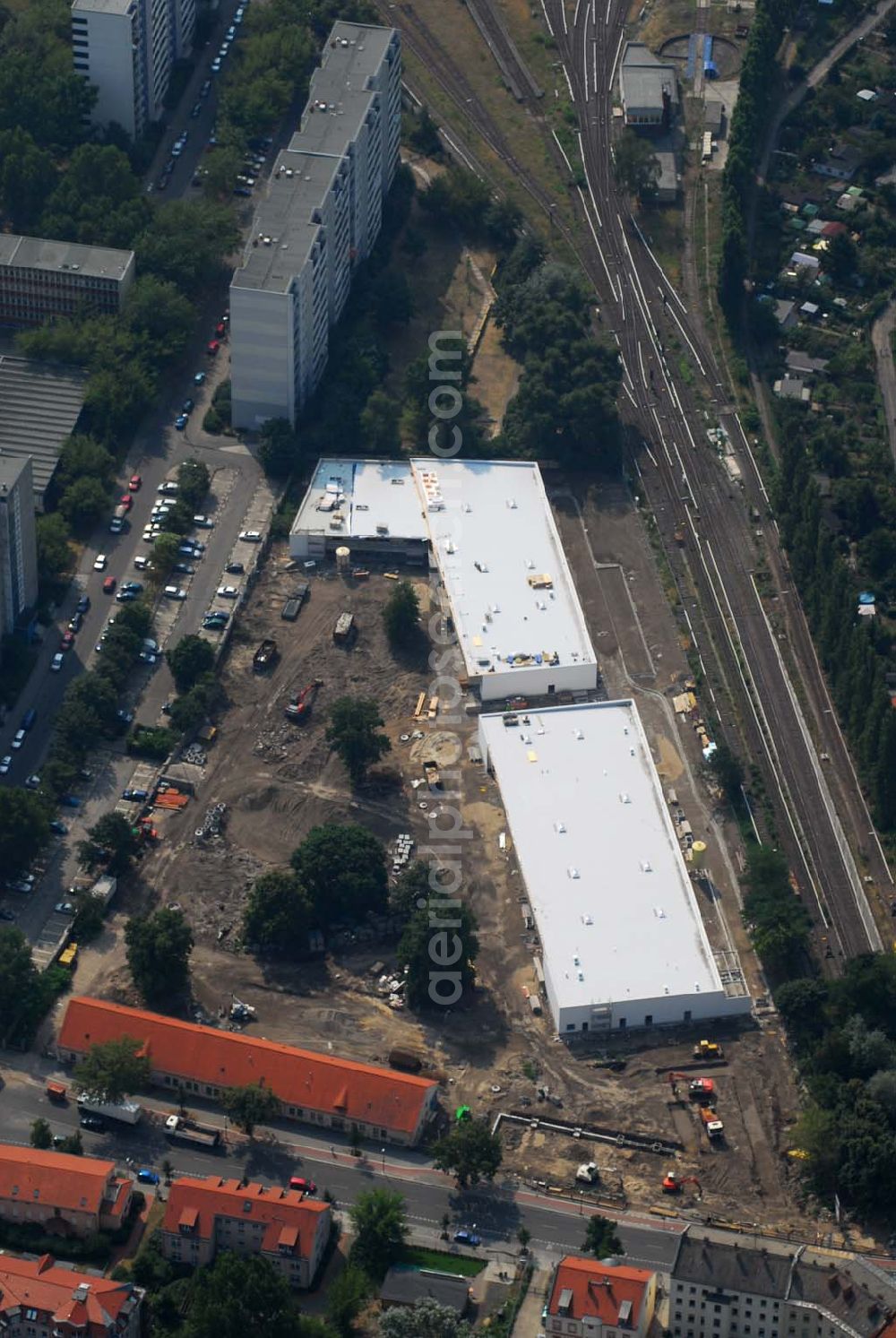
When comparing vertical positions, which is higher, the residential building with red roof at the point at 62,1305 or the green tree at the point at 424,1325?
the green tree at the point at 424,1325

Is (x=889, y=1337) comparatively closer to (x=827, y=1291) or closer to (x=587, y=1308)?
(x=827, y=1291)

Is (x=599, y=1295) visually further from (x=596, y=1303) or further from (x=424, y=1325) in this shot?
(x=424, y=1325)

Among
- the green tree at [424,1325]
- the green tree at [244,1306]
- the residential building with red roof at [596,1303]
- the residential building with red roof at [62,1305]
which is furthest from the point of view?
the residential building with red roof at [596,1303]

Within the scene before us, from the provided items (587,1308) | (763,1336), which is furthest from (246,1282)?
(763,1336)

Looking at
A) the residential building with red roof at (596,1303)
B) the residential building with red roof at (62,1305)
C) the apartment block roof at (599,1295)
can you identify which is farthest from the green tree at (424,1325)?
the residential building with red roof at (62,1305)

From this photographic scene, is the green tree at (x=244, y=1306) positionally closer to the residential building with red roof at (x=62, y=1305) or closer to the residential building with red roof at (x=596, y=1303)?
the residential building with red roof at (x=62, y=1305)

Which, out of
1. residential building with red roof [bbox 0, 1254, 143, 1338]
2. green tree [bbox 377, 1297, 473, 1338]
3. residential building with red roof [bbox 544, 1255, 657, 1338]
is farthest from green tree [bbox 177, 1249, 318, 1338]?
residential building with red roof [bbox 544, 1255, 657, 1338]

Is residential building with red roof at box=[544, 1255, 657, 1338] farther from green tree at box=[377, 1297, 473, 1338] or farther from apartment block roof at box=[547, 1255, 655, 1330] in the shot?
green tree at box=[377, 1297, 473, 1338]
